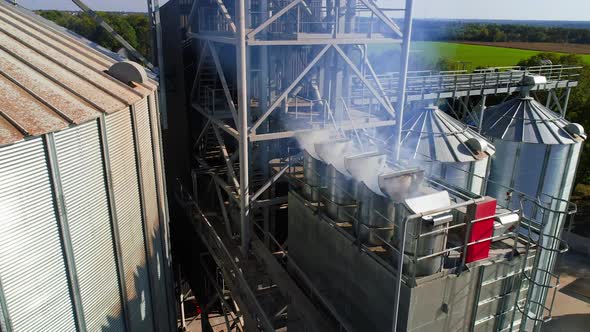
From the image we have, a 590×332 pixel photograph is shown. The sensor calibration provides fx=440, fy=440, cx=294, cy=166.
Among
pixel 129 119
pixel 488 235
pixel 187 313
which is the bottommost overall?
pixel 187 313

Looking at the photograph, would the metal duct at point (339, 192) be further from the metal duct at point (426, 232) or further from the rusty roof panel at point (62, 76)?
the rusty roof panel at point (62, 76)

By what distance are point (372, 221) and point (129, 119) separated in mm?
4977

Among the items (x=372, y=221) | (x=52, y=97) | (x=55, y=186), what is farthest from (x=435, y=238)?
(x=52, y=97)

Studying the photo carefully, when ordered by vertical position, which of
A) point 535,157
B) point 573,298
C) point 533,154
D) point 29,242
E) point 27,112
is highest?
point 27,112

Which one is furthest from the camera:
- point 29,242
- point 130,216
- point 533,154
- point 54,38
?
point 533,154

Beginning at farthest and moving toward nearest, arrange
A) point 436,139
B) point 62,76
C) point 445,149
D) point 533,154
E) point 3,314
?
point 533,154 < point 436,139 < point 445,149 < point 62,76 < point 3,314

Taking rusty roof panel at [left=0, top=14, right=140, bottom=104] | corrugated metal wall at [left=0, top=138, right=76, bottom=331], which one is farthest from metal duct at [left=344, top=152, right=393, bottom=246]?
corrugated metal wall at [left=0, top=138, right=76, bottom=331]

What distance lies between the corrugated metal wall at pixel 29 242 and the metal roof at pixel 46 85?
405mm

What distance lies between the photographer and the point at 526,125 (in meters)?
15.5

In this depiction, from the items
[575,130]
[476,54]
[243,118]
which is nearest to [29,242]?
[243,118]

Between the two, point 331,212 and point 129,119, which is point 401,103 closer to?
point 331,212

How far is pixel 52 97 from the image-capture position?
697 cm

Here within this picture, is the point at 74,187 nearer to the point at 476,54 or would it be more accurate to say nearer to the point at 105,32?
the point at 105,32

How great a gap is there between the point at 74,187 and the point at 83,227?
2.41 feet
